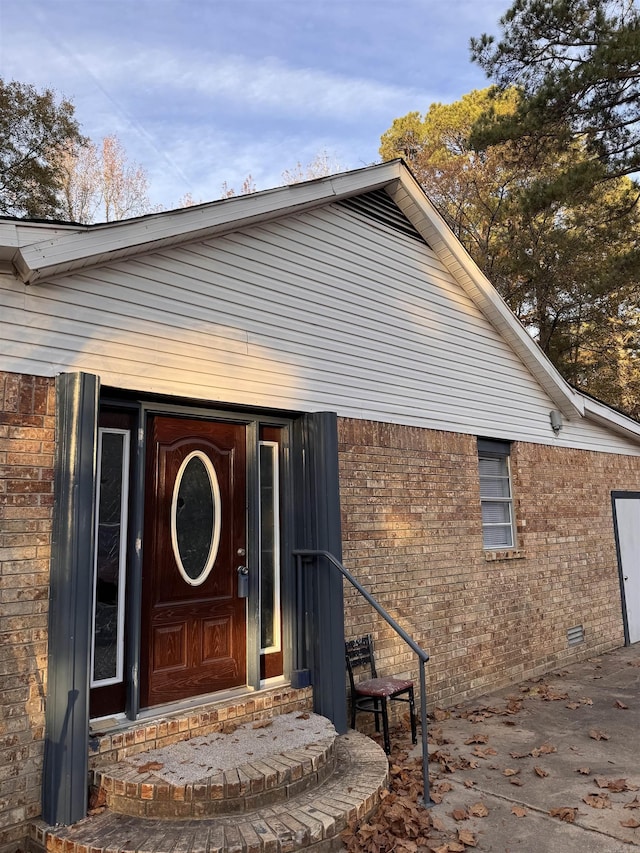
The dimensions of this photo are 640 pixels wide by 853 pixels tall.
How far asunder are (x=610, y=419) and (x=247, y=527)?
22.6ft

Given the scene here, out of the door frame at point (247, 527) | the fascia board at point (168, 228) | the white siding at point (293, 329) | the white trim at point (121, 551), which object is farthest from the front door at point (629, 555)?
the white trim at point (121, 551)

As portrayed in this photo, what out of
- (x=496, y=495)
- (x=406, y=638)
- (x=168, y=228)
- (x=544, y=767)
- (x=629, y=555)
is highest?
(x=168, y=228)

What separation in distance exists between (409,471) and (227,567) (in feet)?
7.77

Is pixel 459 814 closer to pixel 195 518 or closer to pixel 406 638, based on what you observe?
pixel 406 638

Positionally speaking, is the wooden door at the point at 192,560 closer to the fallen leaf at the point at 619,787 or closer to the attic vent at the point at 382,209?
the fallen leaf at the point at 619,787

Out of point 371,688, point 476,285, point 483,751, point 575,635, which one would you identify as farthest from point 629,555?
point 371,688

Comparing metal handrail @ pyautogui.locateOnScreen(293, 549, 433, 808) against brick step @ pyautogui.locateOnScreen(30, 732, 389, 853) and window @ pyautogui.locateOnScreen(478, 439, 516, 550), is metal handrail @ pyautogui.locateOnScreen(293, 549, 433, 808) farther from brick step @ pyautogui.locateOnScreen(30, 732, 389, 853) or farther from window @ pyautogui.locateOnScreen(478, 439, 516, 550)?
window @ pyautogui.locateOnScreen(478, 439, 516, 550)

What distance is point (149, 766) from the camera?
361cm

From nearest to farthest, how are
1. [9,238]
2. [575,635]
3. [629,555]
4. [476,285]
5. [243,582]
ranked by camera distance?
[9,238] < [243,582] < [476,285] < [575,635] < [629,555]

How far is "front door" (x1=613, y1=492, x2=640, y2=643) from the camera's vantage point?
9.73 meters

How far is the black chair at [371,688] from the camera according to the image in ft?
16.3

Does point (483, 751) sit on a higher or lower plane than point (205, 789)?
lower

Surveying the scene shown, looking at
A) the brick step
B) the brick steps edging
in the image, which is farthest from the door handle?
the brick step

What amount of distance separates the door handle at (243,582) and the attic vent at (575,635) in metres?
5.56
